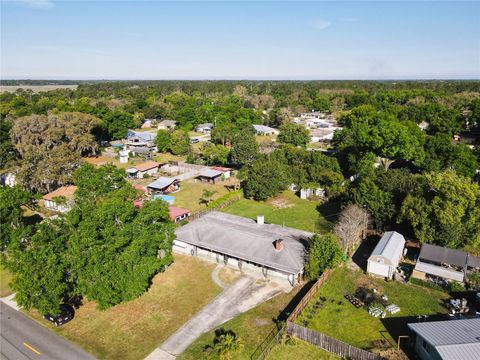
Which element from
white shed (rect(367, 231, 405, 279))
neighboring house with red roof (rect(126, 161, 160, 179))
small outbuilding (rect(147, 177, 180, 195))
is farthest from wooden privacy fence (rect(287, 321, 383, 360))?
neighboring house with red roof (rect(126, 161, 160, 179))

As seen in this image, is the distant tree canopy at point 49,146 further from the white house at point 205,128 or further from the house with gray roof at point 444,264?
the house with gray roof at point 444,264

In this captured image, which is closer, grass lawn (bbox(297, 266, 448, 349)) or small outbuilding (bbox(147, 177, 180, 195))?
grass lawn (bbox(297, 266, 448, 349))

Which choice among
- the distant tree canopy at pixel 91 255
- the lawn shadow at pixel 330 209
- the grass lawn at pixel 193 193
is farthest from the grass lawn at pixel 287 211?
the distant tree canopy at pixel 91 255

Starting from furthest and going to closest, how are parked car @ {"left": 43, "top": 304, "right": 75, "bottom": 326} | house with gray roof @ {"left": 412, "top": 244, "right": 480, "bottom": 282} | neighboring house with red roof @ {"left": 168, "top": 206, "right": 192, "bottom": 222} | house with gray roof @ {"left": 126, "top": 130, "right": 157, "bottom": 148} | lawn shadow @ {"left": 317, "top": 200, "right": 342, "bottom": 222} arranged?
house with gray roof @ {"left": 126, "top": 130, "right": 157, "bottom": 148}
lawn shadow @ {"left": 317, "top": 200, "right": 342, "bottom": 222}
neighboring house with red roof @ {"left": 168, "top": 206, "right": 192, "bottom": 222}
house with gray roof @ {"left": 412, "top": 244, "right": 480, "bottom": 282}
parked car @ {"left": 43, "top": 304, "right": 75, "bottom": 326}

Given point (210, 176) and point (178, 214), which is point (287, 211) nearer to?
point (178, 214)

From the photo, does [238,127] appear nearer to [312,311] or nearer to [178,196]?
[178,196]

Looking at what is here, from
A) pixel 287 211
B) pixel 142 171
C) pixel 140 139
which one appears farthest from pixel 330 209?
pixel 140 139

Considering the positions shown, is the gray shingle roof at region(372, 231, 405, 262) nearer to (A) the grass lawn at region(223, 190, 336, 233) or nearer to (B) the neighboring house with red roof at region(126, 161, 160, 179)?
(A) the grass lawn at region(223, 190, 336, 233)
